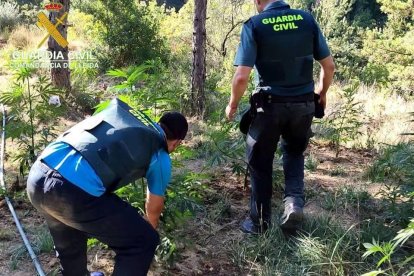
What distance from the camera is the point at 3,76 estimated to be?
898 centimetres

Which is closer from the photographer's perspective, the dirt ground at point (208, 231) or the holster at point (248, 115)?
the dirt ground at point (208, 231)

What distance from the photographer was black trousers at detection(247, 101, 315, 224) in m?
3.47

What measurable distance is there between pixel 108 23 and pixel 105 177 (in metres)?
8.60

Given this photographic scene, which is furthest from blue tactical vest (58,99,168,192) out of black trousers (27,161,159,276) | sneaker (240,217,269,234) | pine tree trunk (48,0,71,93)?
pine tree trunk (48,0,71,93)

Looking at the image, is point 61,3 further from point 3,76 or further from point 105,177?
point 105,177

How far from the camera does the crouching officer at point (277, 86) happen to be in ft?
10.9

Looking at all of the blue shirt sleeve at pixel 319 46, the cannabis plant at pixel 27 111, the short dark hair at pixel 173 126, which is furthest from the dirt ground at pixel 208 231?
the blue shirt sleeve at pixel 319 46

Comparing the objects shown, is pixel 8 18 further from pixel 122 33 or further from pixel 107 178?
pixel 107 178

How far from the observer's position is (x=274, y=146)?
3592 millimetres

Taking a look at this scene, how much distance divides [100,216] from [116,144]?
1.29 feet

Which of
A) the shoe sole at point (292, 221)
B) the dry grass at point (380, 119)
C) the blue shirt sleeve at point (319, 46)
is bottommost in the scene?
the dry grass at point (380, 119)

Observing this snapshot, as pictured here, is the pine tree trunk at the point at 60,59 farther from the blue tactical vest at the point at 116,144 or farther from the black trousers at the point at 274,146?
the blue tactical vest at the point at 116,144

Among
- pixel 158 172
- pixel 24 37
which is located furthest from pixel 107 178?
pixel 24 37

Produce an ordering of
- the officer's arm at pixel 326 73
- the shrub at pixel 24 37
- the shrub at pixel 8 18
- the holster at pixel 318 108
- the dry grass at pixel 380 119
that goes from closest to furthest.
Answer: the officer's arm at pixel 326 73 < the holster at pixel 318 108 < the dry grass at pixel 380 119 < the shrub at pixel 24 37 < the shrub at pixel 8 18
